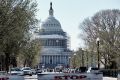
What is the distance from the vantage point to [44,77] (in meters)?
34.4

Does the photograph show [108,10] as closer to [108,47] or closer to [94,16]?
[94,16]

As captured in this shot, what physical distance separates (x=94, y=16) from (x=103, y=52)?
1244 cm

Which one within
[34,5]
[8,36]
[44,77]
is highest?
[34,5]

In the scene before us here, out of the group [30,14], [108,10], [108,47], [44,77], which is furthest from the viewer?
[108,10]

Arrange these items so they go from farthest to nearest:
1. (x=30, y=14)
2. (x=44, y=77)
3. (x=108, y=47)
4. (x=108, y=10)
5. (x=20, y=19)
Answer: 1. (x=108, y=10)
2. (x=108, y=47)
3. (x=30, y=14)
4. (x=20, y=19)
5. (x=44, y=77)

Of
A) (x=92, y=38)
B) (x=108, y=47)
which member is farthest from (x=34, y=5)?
(x=92, y=38)

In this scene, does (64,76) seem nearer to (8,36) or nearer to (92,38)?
(8,36)

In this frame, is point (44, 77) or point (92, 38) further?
point (92, 38)

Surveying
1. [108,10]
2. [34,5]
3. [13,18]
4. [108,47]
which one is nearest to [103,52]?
[108,47]

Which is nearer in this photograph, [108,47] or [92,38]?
[108,47]

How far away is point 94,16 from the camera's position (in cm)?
10131

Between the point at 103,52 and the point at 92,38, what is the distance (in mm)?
8504

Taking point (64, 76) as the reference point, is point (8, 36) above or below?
above

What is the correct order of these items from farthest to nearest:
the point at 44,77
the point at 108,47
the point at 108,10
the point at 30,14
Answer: the point at 108,10 → the point at 108,47 → the point at 30,14 → the point at 44,77
